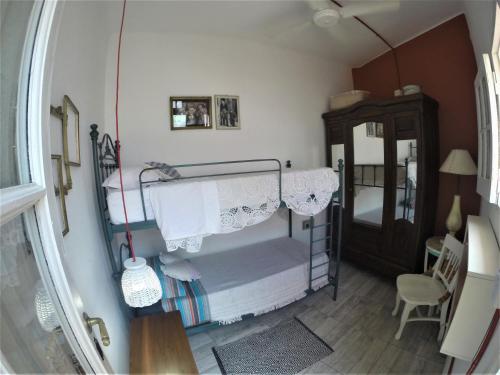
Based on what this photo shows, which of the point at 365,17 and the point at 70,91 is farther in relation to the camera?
the point at 365,17

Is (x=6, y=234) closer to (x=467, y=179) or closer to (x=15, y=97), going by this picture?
(x=15, y=97)

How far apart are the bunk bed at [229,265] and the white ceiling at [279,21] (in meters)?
1.21

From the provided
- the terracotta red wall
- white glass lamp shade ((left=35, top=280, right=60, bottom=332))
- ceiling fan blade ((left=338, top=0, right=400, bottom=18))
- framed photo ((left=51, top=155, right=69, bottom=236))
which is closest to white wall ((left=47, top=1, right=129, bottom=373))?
framed photo ((left=51, top=155, right=69, bottom=236))

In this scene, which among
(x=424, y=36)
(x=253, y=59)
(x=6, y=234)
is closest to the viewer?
(x=6, y=234)

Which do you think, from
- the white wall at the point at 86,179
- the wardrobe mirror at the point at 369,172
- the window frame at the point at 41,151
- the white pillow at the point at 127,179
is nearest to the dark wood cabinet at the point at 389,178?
the wardrobe mirror at the point at 369,172

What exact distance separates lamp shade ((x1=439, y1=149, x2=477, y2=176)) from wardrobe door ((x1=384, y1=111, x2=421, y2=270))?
257mm

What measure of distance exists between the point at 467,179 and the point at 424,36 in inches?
65.5

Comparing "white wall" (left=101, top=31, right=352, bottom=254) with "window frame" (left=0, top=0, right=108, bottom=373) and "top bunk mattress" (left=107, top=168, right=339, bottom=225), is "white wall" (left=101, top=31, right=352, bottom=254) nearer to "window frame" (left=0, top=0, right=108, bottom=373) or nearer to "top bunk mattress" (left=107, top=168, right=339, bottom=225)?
"top bunk mattress" (left=107, top=168, right=339, bottom=225)

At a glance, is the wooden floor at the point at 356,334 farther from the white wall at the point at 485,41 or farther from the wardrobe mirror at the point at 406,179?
the wardrobe mirror at the point at 406,179

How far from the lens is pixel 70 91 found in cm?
124

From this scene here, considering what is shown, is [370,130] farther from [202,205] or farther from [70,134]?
[70,134]

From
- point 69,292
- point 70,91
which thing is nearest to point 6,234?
point 69,292

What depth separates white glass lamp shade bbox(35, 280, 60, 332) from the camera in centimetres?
52

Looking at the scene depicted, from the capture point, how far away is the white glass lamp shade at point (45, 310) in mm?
519
